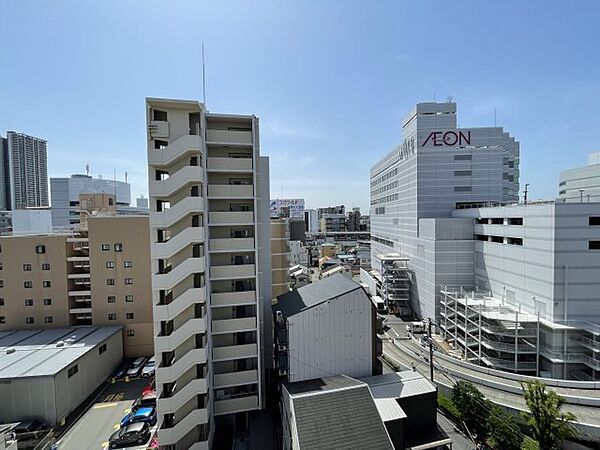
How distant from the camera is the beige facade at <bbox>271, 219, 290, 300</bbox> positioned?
1158 inches

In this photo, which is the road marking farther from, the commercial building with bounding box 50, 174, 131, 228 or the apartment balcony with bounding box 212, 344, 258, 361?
the commercial building with bounding box 50, 174, 131, 228

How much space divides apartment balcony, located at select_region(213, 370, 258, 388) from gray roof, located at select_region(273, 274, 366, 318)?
407 centimetres

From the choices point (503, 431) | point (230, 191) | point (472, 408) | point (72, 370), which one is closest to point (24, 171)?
point (72, 370)

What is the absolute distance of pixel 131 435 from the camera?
1842cm

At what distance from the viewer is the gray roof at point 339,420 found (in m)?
12.6

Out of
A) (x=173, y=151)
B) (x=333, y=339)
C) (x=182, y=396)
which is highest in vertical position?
(x=173, y=151)

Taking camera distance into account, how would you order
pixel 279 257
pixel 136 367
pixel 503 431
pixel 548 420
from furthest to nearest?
pixel 279 257, pixel 136 367, pixel 503 431, pixel 548 420

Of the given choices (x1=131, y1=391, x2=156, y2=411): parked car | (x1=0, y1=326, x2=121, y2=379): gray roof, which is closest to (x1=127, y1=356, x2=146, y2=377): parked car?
(x1=0, y1=326, x2=121, y2=379): gray roof

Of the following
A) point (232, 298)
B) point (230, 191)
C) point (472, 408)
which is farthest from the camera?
point (230, 191)

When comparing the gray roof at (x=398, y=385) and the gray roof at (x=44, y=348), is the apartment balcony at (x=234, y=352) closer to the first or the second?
the gray roof at (x=398, y=385)

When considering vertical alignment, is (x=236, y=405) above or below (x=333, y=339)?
below

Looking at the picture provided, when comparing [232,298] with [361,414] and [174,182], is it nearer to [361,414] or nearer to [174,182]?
[174,182]

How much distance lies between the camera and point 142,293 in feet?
97.6

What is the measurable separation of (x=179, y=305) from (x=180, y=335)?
1648 millimetres
